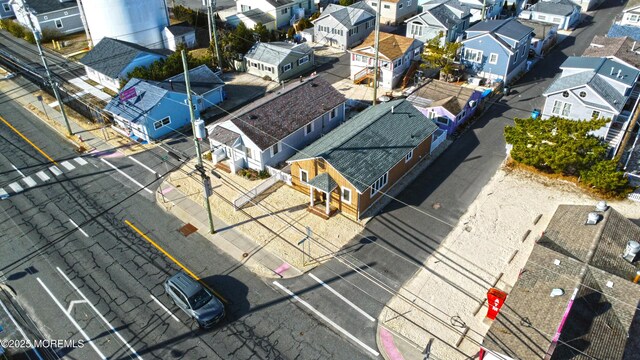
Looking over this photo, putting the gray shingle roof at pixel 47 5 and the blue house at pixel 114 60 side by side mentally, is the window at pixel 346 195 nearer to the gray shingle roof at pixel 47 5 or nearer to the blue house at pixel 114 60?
the blue house at pixel 114 60

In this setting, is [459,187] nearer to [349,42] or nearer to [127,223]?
[127,223]

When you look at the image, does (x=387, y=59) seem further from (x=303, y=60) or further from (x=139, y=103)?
(x=139, y=103)

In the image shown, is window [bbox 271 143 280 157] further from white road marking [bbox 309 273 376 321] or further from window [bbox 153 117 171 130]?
white road marking [bbox 309 273 376 321]

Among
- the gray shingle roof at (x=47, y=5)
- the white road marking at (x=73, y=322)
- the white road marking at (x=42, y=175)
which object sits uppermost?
the gray shingle roof at (x=47, y=5)

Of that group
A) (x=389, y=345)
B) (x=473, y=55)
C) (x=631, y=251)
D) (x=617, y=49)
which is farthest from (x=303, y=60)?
(x=631, y=251)

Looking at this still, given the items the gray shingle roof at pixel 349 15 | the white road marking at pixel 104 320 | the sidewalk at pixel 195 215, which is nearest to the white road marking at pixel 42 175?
the sidewalk at pixel 195 215
